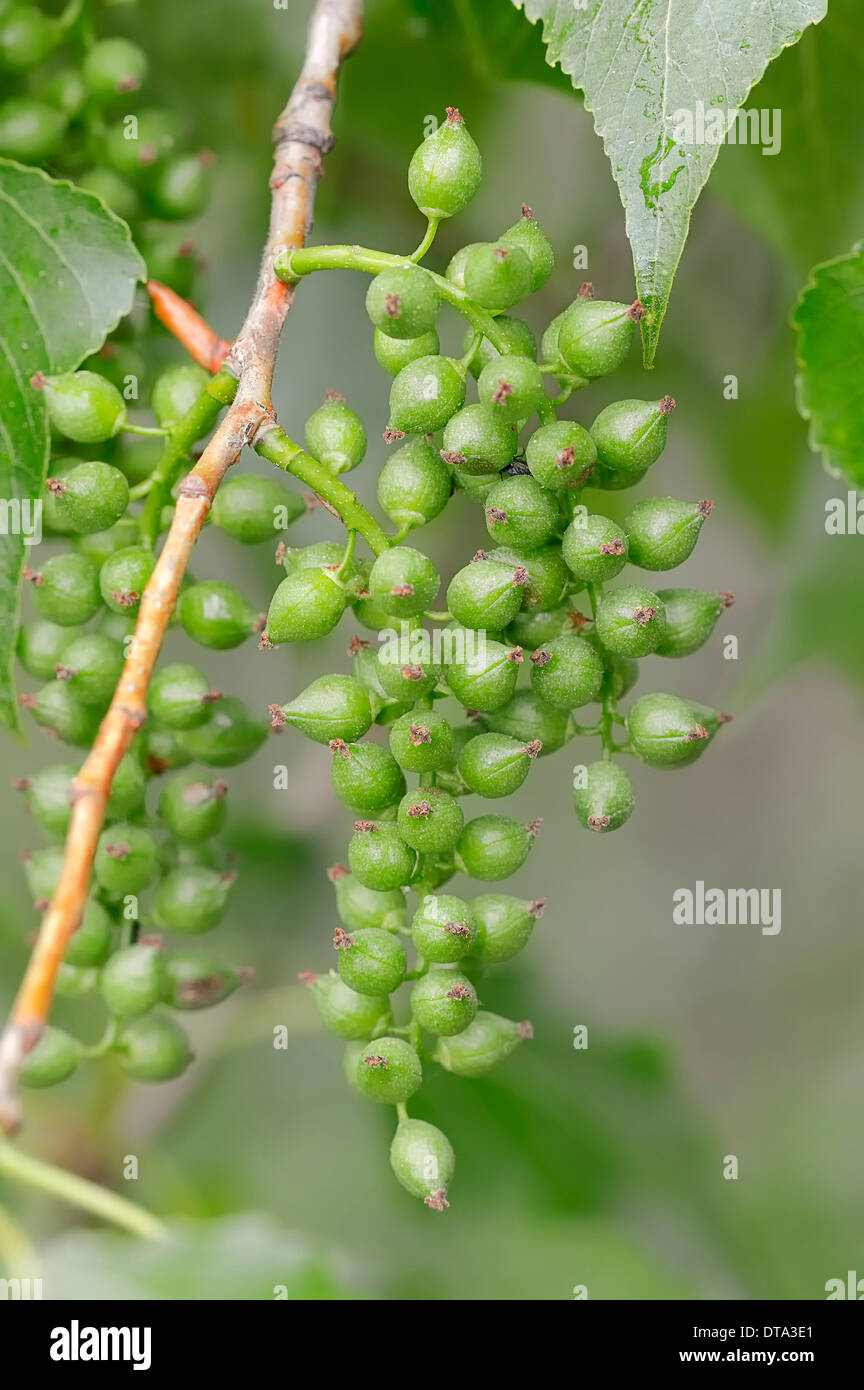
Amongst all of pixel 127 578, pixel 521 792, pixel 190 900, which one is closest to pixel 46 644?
pixel 127 578

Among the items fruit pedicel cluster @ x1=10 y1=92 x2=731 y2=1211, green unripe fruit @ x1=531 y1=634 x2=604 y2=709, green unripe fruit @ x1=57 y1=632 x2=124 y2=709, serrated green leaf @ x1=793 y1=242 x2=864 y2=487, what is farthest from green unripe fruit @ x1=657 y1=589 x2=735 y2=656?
green unripe fruit @ x1=57 y1=632 x2=124 y2=709

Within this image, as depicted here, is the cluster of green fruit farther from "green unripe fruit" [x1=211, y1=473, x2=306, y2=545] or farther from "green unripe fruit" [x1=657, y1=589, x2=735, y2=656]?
"green unripe fruit" [x1=211, y1=473, x2=306, y2=545]

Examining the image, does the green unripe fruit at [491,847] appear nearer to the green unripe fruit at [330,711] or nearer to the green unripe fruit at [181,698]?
the green unripe fruit at [330,711]

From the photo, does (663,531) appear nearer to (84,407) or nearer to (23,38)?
(84,407)

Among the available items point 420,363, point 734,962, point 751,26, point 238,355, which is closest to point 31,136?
point 238,355

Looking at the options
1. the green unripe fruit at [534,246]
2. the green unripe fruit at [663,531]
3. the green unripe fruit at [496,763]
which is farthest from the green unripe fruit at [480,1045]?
the green unripe fruit at [534,246]
